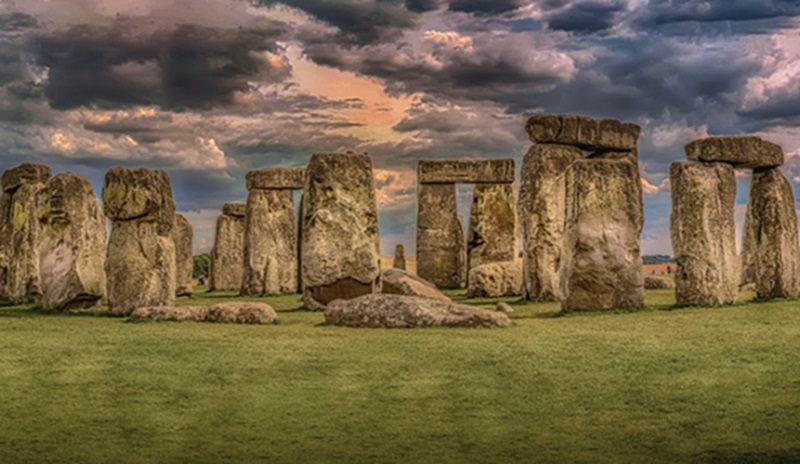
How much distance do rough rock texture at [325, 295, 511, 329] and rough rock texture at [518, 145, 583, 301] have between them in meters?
6.94

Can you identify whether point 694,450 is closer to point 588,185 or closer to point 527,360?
point 527,360

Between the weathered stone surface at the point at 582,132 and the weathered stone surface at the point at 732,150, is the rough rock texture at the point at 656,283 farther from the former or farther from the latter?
the weathered stone surface at the point at 732,150

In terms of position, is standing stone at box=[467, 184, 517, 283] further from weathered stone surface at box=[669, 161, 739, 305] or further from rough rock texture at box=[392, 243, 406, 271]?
weathered stone surface at box=[669, 161, 739, 305]

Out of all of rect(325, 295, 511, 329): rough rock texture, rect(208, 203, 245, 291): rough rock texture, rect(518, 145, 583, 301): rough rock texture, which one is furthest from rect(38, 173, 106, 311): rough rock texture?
rect(208, 203, 245, 291): rough rock texture

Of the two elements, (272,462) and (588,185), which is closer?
(272,462)

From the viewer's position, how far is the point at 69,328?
14852 millimetres

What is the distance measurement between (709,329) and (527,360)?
3.86 m

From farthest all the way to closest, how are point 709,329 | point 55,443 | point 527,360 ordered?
point 709,329
point 527,360
point 55,443

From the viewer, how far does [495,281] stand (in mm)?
23516

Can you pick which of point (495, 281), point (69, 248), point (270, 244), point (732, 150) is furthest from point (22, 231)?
point (732, 150)

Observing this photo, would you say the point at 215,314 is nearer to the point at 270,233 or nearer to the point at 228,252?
the point at 270,233

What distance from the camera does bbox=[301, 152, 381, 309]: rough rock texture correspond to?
18.8 metres

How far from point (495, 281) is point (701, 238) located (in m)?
6.66

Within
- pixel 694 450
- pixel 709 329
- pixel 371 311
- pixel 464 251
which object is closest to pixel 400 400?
pixel 694 450
